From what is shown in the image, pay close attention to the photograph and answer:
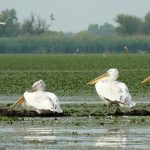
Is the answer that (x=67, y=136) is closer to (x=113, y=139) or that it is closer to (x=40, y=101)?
(x=113, y=139)

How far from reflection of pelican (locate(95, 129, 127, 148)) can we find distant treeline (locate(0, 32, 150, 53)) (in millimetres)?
77575

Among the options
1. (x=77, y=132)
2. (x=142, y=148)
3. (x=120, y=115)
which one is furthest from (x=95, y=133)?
(x=120, y=115)

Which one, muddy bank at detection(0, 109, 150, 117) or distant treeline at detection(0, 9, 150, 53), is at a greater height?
muddy bank at detection(0, 109, 150, 117)

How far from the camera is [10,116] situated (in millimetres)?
13969

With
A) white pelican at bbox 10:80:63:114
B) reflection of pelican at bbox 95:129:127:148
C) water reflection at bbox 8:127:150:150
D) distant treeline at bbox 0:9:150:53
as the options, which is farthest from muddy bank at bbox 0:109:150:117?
distant treeline at bbox 0:9:150:53

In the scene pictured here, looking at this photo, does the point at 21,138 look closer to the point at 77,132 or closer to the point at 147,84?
the point at 77,132

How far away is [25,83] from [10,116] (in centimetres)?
859

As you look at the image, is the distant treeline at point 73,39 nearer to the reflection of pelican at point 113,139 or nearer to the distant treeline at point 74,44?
the distant treeline at point 74,44

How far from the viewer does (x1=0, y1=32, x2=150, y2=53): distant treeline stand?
91.8 metres

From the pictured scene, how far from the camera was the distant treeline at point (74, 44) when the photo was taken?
91.8m

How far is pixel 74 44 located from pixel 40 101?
7915cm

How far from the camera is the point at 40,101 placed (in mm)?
14102

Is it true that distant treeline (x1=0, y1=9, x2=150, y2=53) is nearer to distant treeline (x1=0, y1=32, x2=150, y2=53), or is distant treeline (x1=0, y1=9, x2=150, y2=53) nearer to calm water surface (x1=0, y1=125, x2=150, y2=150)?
distant treeline (x1=0, y1=32, x2=150, y2=53)

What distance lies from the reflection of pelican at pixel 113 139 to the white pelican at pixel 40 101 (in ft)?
7.31
